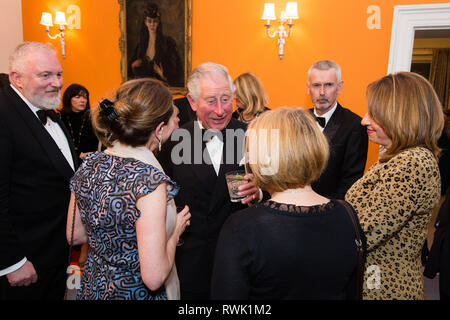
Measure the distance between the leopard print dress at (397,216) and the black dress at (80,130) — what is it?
349 centimetres

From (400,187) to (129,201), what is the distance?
1.03 metres

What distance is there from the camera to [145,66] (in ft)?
15.5

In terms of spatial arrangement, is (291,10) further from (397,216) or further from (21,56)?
(397,216)

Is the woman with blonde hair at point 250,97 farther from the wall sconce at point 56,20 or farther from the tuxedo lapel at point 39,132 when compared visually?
the wall sconce at point 56,20

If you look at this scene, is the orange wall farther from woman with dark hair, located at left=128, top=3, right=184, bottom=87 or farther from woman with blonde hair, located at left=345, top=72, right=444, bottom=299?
woman with blonde hair, located at left=345, top=72, right=444, bottom=299

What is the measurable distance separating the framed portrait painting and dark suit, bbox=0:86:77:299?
2.97 m

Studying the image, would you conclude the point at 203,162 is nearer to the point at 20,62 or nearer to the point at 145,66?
the point at 20,62

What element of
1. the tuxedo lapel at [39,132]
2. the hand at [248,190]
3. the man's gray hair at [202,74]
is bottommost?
the hand at [248,190]

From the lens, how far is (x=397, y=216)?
1.27m

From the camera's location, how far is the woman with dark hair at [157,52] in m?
4.54

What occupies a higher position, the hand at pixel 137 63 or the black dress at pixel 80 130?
the hand at pixel 137 63

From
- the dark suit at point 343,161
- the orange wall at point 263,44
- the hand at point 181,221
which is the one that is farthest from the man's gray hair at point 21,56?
the orange wall at point 263,44

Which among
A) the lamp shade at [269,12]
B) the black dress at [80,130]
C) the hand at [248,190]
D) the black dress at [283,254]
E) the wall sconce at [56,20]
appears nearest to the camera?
the black dress at [283,254]

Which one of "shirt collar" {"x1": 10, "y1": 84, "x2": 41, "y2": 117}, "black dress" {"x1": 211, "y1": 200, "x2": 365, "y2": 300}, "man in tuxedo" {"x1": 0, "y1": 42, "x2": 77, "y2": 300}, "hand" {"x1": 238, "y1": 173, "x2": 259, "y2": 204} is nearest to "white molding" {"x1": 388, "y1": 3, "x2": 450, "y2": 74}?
"hand" {"x1": 238, "y1": 173, "x2": 259, "y2": 204}
